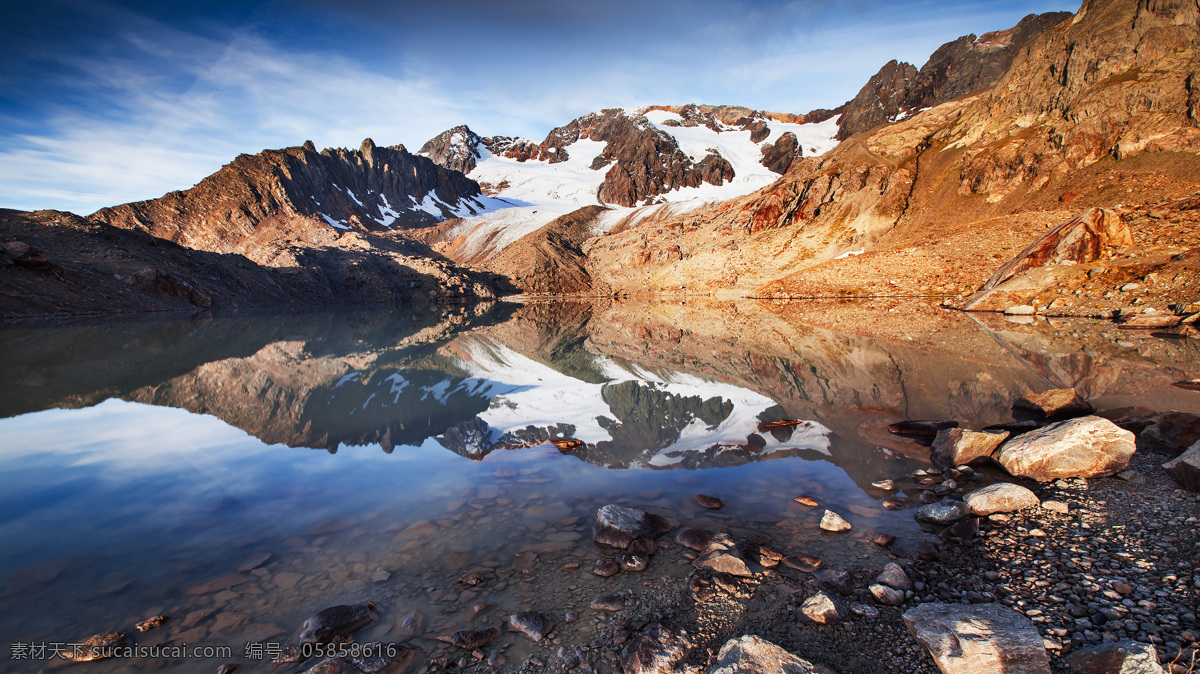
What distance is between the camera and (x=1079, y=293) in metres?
23.8

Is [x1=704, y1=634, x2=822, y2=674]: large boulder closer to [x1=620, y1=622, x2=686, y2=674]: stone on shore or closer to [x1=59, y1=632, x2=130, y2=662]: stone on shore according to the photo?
[x1=620, y1=622, x2=686, y2=674]: stone on shore

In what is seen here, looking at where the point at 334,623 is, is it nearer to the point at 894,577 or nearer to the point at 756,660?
the point at 756,660

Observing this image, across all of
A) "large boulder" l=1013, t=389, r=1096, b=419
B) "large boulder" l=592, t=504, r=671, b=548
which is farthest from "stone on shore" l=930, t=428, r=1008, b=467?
"large boulder" l=592, t=504, r=671, b=548

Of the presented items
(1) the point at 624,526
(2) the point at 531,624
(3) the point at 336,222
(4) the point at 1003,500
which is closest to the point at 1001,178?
(4) the point at 1003,500

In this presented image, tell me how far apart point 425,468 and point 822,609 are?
17.4ft

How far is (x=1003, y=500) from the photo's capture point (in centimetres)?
479

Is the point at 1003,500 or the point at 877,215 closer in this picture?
the point at 1003,500

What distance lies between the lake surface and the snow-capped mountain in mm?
82077

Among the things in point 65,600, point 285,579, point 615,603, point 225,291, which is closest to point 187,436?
point 65,600

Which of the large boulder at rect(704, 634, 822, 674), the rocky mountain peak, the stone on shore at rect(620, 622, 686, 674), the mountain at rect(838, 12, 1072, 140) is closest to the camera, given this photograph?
the large boulder at rect(704, 634, 822, 674)

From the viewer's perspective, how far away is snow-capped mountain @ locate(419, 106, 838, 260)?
101125 mm

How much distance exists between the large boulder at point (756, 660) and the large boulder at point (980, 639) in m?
0.74

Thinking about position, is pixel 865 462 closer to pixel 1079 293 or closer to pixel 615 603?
pixel 615 603

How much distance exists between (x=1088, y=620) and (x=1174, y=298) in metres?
26.4
